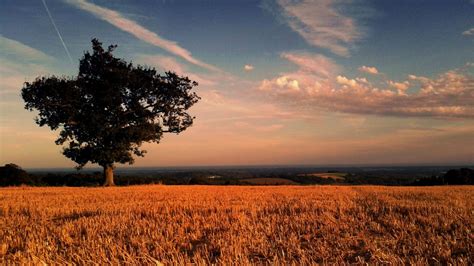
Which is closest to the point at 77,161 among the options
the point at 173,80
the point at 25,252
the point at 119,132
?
the point at 119,132

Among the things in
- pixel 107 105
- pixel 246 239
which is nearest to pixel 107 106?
pixel 107 105

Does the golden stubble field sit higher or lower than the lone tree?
lower

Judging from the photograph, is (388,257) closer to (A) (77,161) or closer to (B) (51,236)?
(B) (51,236)

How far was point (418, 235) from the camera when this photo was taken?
A: 313 inches

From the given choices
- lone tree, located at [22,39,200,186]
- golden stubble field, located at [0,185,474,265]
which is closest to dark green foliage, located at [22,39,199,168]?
lone tree, located at [22,39,200,186]

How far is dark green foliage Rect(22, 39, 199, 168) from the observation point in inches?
1272

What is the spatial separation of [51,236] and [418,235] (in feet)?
23.7

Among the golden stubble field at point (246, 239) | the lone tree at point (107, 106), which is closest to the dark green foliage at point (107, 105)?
the lone tree at point (107, 106)

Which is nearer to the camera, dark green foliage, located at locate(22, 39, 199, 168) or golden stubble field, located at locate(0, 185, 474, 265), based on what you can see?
golden stubble field, located at locate(0, 185, 474, 265)

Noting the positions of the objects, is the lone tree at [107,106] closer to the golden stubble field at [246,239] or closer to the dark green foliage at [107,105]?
the dark green foliage at [107,105]

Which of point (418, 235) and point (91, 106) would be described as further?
point (91, 106)

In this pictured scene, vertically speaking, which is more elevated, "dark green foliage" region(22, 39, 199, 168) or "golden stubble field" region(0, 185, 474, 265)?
"dark green foliage" region(22, 39, 199, 168)

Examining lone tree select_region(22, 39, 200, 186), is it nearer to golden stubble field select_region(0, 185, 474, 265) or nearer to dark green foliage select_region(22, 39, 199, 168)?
dark green foliage select_region(22, 39, 199, 168)

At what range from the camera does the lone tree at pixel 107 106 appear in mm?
32312
